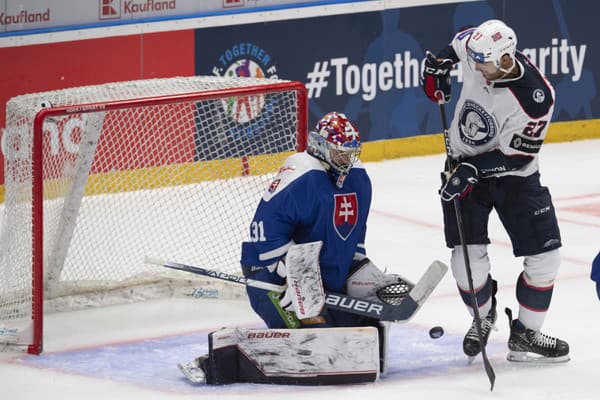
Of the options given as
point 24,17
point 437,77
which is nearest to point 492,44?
point 437,77

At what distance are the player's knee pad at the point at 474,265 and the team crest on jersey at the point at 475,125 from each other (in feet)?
1.25

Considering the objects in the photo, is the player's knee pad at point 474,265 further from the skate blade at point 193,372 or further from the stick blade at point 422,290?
the skate blade at point 193,372

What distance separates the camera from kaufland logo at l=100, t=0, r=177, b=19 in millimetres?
7992

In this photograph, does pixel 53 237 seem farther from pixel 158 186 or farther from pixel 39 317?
pixel 158 186

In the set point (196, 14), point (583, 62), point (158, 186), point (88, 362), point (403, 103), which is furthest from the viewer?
point (583, 62)

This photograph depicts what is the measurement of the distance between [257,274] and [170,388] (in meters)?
0.50

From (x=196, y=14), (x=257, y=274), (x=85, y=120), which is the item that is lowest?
(x=257, y=274)

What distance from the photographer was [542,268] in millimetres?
5203

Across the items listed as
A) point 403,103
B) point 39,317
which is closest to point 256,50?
point 403,103

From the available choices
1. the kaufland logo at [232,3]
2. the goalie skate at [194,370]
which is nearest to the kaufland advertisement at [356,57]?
the kaufland logo at [232,3]

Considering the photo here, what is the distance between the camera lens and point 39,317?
550cm

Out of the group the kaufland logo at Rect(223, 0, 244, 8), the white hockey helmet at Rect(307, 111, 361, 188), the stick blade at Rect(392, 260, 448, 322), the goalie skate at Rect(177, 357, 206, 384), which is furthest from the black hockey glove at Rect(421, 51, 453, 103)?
the kaufland logo at Rect(223, 0, 244, 8)

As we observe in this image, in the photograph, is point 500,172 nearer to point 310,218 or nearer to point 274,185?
point 310,218

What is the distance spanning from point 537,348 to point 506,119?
87cm
